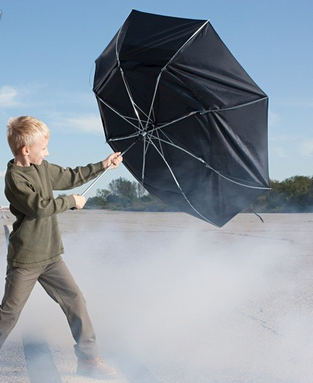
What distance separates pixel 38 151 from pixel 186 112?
144cm

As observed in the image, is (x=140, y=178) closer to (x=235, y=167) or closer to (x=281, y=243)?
(x=235, y=167)

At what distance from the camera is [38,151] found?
12.4ft

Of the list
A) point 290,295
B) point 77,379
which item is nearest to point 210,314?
point 290,295

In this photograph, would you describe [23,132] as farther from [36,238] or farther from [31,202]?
[36,238]

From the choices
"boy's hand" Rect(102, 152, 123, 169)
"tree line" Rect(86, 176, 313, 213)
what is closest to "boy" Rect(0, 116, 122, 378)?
"boy's hand" Rect(102, 152, 123, 169)

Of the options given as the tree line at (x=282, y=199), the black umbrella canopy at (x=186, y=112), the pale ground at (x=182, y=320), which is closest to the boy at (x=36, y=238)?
the pale ground at (x=182, y=320)

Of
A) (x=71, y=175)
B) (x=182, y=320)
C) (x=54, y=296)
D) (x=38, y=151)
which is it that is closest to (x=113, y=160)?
(x=71, y=175)

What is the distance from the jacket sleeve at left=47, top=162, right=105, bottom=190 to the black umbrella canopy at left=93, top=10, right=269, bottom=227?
69 cm

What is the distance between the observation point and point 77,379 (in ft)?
12.2

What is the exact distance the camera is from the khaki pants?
3812mm

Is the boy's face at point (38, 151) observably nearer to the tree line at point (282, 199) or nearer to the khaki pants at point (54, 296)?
the khaki pants at point (54, 296)

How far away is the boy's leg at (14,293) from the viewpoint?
379cm

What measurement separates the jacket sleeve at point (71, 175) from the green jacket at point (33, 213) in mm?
60

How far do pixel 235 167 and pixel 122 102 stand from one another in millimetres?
1128
